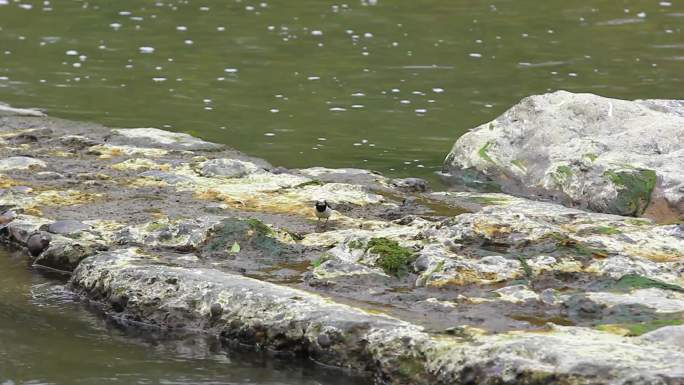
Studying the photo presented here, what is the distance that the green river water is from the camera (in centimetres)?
730

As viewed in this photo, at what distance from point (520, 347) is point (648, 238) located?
2504 mm

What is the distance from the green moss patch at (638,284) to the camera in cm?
745

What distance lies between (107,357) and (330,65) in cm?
1140

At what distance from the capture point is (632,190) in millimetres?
10945

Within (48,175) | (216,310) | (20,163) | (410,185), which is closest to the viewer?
(216,310)

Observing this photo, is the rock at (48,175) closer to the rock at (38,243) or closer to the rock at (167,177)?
the rock at (167,177)

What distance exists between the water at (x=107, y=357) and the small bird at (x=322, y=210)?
80.4 inches

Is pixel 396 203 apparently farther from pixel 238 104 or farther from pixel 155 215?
pixel 238 104

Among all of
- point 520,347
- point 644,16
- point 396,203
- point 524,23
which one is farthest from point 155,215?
point 644,16

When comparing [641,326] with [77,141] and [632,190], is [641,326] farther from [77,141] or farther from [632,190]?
[77,141]

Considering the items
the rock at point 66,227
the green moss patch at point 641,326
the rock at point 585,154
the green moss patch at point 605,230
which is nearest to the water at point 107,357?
the rock at point 66,227

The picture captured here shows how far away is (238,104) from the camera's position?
15.4 m

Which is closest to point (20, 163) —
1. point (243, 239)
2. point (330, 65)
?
point (243, 239)

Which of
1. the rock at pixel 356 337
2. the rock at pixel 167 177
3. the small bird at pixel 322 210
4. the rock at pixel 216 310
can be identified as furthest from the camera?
the rock at pixel 167 177
